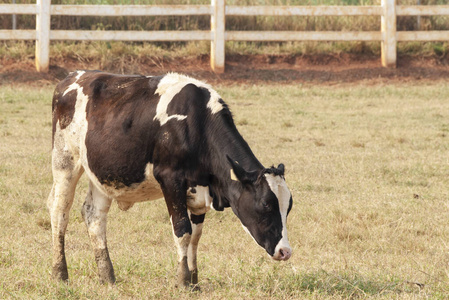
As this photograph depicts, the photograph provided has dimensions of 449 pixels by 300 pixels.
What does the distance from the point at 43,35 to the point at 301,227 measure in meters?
10.8

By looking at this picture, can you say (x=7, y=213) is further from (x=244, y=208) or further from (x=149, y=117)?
(x=244, y=208)

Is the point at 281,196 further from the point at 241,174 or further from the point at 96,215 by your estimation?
the point at 96,215

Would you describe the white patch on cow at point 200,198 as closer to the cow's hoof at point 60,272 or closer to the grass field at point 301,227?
the grass field at point 301,227

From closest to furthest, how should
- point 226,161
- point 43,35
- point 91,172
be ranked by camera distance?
1. point 226,161
2. point 91,172
3. point 43,35

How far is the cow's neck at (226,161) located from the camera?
14.9 feet

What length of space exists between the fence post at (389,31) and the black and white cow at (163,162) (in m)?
12.4

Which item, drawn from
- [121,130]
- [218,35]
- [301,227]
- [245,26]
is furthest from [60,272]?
[245,26]

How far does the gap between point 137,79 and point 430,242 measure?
277 centimetres

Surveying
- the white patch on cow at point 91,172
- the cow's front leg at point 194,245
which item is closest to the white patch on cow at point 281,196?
the cow's front leg at point 194,245

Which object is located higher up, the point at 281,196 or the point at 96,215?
the point at 281,196

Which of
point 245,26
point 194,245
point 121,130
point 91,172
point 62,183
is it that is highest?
point 245,26

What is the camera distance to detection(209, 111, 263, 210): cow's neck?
4543 mm

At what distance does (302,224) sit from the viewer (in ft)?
22.3

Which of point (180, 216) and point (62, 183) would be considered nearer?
point (180, 216)
